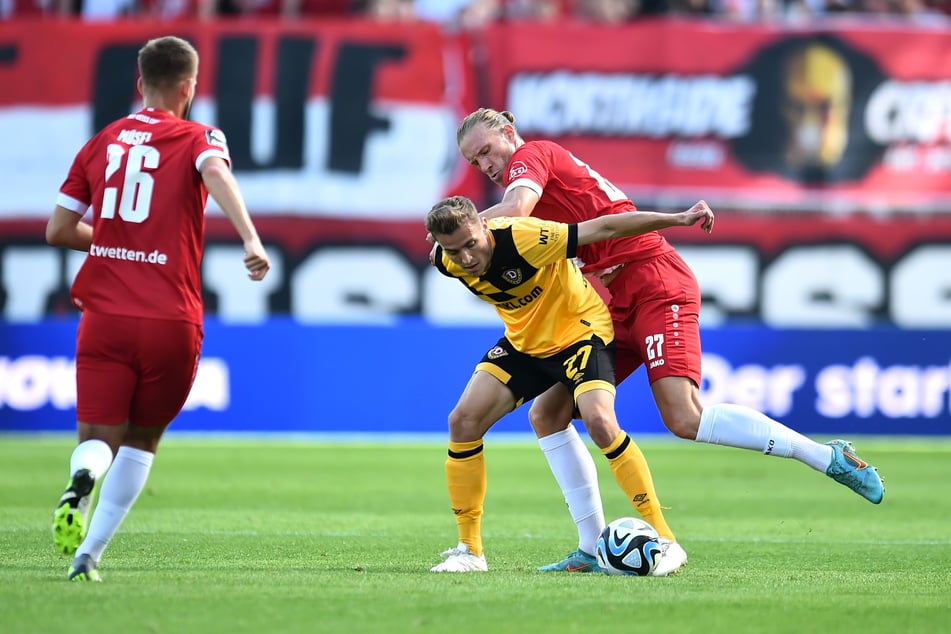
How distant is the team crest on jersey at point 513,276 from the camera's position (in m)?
6.93

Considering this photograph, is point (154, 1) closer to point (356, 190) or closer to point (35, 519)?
point (356, 190)

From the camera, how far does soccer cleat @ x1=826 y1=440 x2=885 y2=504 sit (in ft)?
23.4

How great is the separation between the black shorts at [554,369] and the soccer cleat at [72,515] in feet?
6.98

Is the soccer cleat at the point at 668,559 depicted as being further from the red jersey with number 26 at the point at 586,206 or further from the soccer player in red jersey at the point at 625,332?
the red jersey with number 26 at the point at 586,206

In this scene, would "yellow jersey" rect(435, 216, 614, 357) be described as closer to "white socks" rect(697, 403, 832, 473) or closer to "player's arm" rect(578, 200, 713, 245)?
"player's arm" rect(578, 200, 713, 245)

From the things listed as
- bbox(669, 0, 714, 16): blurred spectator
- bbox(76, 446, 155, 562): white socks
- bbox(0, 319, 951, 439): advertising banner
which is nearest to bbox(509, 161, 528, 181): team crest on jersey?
bbox(76, 446, 155, 562): white socks

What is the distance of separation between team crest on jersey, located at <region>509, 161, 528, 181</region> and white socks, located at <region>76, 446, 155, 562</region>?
2270 mm

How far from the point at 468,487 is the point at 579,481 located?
597 mm

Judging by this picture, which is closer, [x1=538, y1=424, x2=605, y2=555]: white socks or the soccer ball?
the soccer ball

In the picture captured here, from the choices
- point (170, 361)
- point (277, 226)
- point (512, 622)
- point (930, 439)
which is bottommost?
point (930, 439)

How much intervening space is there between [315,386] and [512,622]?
10546 mm

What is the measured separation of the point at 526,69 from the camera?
1883cm

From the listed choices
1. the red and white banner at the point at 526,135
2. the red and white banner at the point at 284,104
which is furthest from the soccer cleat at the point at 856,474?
the red and white banner at the point at 284,104

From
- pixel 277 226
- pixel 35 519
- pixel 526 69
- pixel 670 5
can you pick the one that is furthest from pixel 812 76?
pixel 35 519
